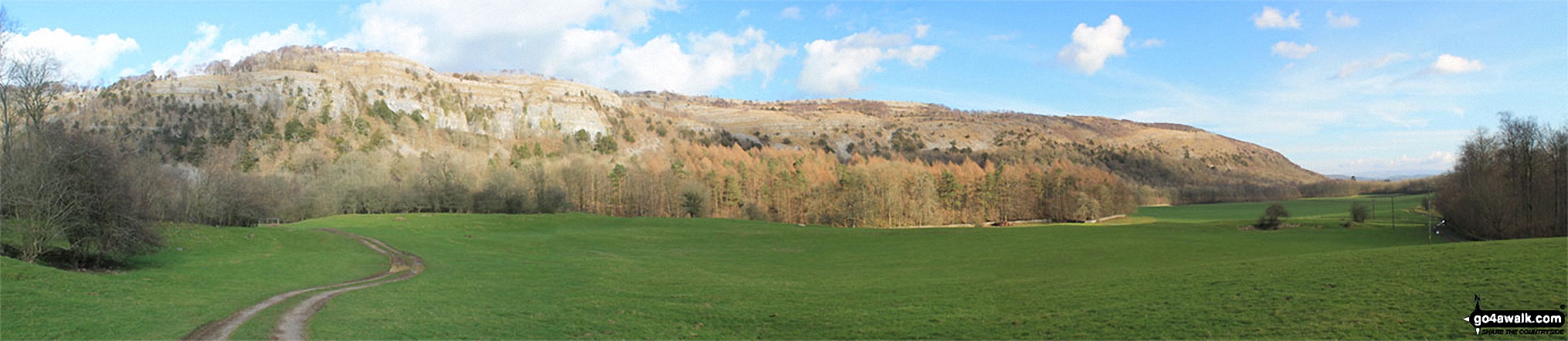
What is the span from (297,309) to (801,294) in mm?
15556

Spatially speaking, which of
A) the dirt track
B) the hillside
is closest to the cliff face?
the hillside

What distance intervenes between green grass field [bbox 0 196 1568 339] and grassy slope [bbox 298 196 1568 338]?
0.10 meters

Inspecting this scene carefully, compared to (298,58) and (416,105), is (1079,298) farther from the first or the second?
(298,58)

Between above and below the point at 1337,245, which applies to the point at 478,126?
above

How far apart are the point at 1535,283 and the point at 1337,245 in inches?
1661

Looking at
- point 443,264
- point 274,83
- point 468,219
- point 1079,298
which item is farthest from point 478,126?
point 1079,298

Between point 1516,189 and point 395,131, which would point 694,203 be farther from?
point 395,131

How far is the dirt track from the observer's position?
48.7 feet

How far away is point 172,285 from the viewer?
71.3ft

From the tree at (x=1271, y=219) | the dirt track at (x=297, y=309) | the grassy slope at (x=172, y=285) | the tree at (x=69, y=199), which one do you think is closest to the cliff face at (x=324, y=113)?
the tree at (x=1271, y=219)

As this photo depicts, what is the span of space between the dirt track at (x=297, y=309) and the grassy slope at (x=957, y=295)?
57cm

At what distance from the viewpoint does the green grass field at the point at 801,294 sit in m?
14.5

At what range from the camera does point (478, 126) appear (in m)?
176

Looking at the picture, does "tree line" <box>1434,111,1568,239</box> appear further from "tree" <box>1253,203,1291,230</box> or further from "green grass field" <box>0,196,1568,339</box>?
"green grass field" <box>0,196,1568,339</box>
